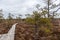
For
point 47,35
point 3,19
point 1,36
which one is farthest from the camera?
point 3,19

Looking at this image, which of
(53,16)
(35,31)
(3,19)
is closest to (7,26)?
(3,19)

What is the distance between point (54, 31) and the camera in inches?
402

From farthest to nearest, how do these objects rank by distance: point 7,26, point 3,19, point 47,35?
point 3,19 → point 7,26 → point 47,35

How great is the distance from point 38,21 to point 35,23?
244 mm

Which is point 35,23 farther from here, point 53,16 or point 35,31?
point 53,16

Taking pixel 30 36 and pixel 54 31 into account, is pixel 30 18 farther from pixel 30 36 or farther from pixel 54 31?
pixel 54 31

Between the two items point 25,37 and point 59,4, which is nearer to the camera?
point 25,37

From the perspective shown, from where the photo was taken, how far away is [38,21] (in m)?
9.51

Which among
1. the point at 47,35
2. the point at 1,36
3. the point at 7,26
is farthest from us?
the point at 7,26

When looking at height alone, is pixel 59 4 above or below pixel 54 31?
above

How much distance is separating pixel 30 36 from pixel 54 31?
1419mm

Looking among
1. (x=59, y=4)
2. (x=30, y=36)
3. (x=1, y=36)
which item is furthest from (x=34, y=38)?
(x=59, y=4)

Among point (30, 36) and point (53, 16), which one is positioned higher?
point (53, 16)

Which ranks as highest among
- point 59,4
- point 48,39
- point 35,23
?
point 59,4
